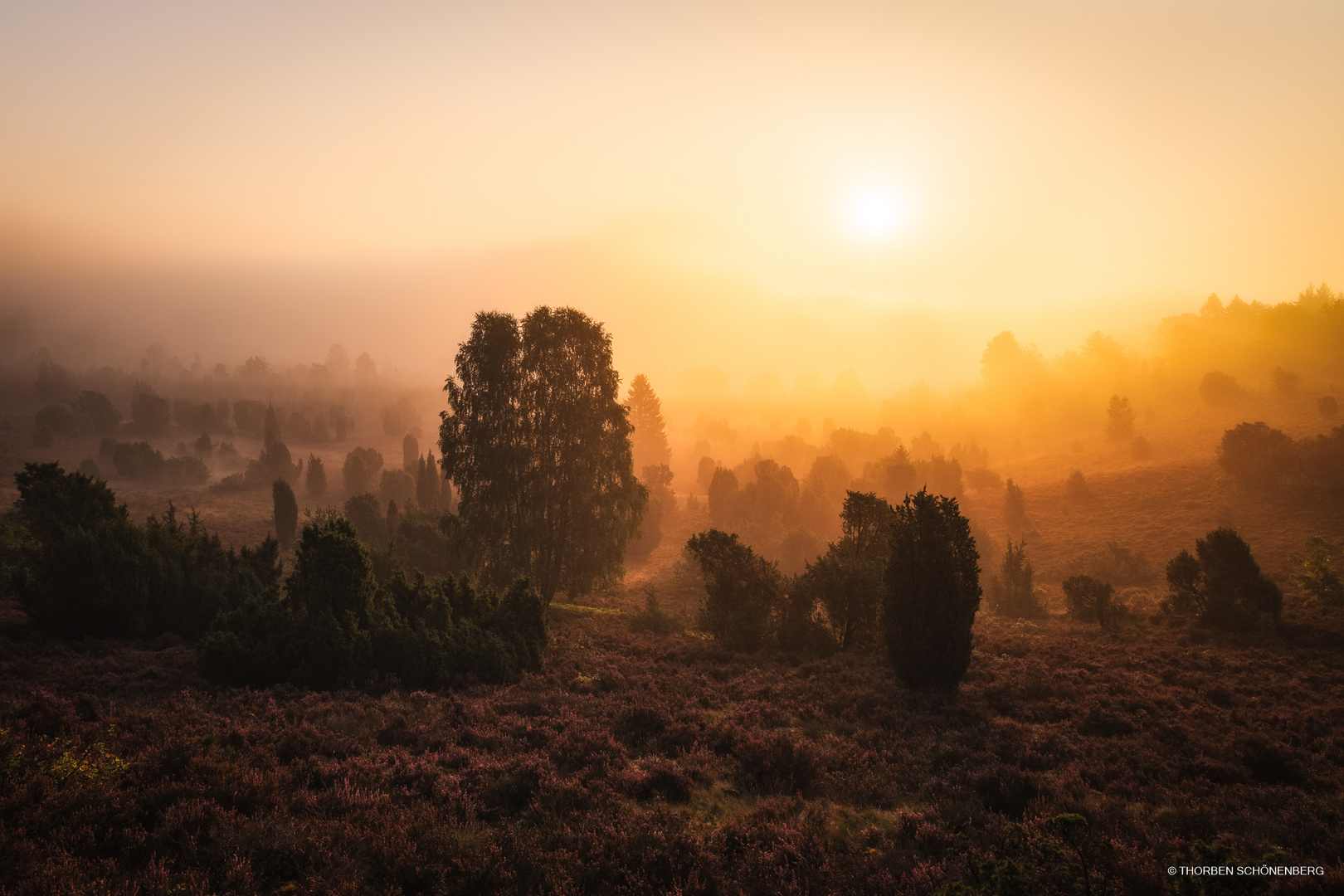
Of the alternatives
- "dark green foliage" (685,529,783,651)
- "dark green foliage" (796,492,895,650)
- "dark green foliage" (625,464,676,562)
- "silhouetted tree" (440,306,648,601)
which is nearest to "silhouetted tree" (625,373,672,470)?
"dark green foliage" (625,464,676,562)

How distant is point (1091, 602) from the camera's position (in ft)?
90.2

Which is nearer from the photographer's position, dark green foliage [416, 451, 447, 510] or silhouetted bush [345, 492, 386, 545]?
silhouetted bush [345, 492, 386, 545]

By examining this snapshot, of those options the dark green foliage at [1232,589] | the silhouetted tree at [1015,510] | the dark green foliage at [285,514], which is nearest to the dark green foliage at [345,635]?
the dark green foliage at [1232,589]

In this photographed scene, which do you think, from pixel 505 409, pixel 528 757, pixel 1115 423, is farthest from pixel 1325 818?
pixel 1115 423

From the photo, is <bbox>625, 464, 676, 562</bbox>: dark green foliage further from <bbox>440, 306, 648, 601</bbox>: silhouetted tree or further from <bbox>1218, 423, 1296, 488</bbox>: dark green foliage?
<bbox>1218, 423, 1296, 488</bbox>: dark green foliage

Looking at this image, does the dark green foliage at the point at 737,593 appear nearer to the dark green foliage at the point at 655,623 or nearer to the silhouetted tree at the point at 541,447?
the dark green foliage at the point at 655,623

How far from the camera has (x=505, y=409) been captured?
2819 centimetres

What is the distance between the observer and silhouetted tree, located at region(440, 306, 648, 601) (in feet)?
91.8

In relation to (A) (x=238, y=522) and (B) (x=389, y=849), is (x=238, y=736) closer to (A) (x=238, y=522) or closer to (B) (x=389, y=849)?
(B) (x=389, y=849)

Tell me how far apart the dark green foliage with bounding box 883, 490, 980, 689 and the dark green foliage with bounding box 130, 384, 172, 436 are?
149 m

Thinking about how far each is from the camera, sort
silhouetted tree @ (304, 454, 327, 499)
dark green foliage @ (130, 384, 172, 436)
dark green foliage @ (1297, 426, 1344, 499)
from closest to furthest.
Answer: dark green foliage @ (1297, 426, 1344, 499) < silhouetted tree @ (304, 454, 327, 499) < dark green foliage @ (130, 384, 172, 436)

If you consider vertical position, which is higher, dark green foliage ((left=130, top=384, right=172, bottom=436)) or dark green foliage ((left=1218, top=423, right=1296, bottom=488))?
dark green foliage ((left=130, top=384, right=172, bottom=436))

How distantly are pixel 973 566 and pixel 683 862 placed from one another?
1276cm

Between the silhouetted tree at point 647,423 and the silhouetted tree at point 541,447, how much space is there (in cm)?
6455
